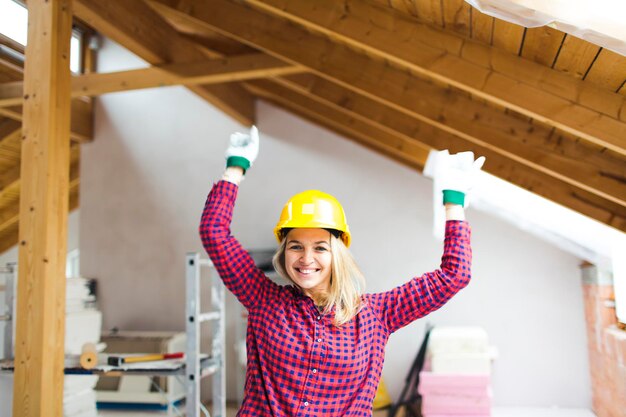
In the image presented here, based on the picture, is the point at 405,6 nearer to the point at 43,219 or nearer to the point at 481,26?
the point at 481,26

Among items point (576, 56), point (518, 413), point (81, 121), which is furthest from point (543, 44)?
point (81, 121)

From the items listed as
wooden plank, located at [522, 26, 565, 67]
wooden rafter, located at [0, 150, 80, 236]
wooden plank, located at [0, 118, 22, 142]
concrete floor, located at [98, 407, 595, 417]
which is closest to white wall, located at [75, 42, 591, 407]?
concrete floor, located at [98, 407, 595, 417]

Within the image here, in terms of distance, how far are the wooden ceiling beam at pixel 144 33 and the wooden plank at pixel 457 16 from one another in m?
2.21

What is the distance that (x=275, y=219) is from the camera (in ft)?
19.7

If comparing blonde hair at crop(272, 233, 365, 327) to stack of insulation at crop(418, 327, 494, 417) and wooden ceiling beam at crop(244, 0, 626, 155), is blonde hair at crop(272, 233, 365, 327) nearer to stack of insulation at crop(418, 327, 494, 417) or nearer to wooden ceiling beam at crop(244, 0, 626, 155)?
wooden ceiling beam at crop(244, 0, 626, 155)

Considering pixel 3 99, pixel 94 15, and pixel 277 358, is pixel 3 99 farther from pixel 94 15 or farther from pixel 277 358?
pixel 277 358

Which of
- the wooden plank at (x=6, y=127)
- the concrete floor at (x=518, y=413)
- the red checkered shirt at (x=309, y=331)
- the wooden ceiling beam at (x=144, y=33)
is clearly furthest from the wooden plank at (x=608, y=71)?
the wooden plank at (x=6, y=127)

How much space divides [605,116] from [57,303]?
2805 millimetres

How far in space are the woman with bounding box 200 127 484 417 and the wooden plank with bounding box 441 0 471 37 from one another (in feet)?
3.21

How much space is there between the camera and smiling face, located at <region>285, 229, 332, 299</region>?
5.44 feet

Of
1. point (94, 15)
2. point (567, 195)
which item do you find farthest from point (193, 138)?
point (567, 195)

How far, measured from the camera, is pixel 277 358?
1592 mm

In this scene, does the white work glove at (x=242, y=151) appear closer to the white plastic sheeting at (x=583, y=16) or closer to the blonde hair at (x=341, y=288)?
the blonde hair at (x=341, y=288)

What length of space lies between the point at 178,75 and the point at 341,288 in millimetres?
3357
